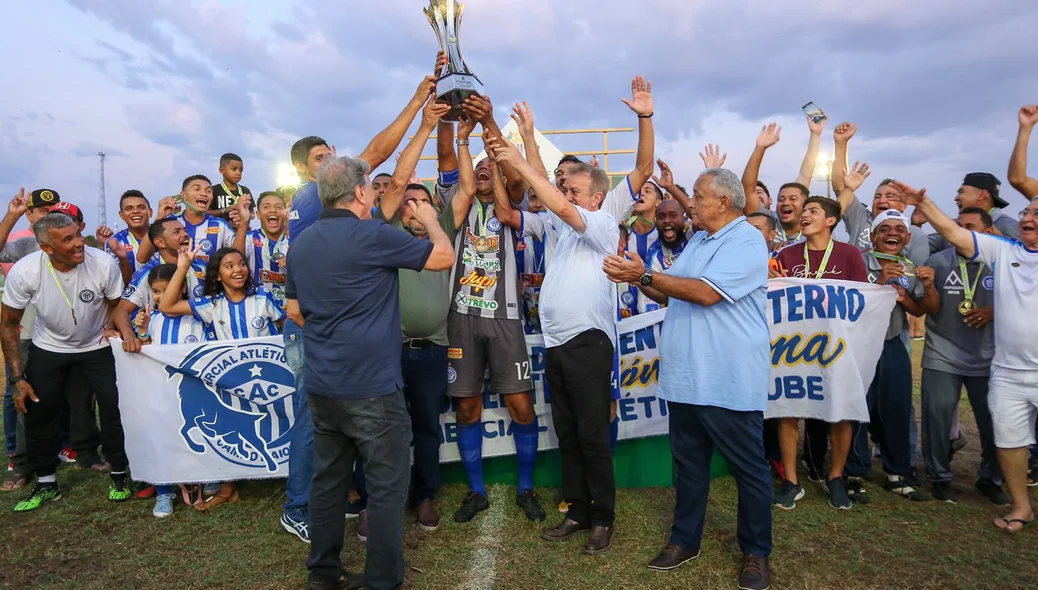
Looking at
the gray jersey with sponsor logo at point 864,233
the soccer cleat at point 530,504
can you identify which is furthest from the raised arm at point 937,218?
the soccer cleat at point 530,504

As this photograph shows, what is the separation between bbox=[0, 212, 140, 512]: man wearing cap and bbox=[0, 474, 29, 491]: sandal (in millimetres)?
428

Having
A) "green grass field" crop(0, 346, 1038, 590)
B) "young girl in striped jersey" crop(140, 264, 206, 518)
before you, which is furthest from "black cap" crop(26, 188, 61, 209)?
"green grass field" crop(0, 346, 1038, 590)

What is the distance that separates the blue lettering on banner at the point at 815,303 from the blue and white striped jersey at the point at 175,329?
459 cm

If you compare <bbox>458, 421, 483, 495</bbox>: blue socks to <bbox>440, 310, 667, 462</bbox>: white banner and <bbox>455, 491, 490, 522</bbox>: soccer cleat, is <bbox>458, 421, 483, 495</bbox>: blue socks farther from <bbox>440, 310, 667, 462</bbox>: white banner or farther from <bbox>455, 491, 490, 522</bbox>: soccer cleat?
<bbox>440, 310, 667, 462</bbox>: white banner

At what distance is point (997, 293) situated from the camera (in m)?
4.52

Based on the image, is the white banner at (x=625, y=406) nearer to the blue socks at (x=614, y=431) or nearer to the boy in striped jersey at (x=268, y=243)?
the blue socks at (x=614, y=431)

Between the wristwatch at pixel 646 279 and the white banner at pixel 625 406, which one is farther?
the white banner at pixel 625 406

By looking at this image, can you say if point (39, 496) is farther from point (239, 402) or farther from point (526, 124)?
point (526, 124)

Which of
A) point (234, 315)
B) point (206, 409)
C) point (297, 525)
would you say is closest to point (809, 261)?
point (297, 525)

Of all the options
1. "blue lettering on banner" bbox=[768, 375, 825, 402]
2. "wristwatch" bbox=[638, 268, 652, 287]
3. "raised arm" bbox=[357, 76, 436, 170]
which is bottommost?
"blue lettering on banner" bbox=[768, 375, 825, 402]

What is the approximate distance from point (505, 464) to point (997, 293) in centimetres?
385

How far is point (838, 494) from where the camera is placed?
15.9 ft

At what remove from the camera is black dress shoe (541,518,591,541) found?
4.25 meters

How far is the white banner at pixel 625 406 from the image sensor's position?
5070mm
